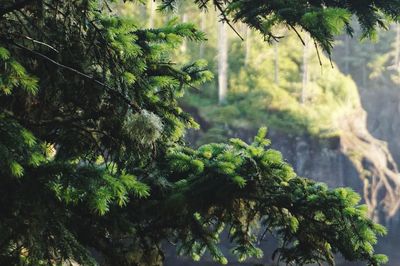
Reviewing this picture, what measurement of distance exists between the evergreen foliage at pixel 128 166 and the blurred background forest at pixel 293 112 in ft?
56.5

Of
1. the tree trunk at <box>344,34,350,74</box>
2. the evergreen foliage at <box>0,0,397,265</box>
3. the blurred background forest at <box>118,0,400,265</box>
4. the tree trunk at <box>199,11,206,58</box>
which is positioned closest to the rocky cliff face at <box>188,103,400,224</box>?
the blurred background forest at <box>118,0,400,265</box>

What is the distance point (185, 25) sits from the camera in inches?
159

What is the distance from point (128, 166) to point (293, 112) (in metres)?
23.6

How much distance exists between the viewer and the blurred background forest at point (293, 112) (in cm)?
2592

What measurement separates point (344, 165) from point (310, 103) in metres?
4.65

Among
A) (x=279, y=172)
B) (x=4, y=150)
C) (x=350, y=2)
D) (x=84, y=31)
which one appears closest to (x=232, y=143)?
(x=279, y=172)

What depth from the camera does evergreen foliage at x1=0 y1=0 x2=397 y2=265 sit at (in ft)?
8.73

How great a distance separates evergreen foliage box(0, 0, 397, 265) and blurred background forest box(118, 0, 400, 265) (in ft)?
56.5

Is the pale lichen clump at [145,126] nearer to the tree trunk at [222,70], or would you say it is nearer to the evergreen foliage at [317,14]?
the evergreen foliage at [317,14]

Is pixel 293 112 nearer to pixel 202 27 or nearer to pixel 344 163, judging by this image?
pixel 344 163

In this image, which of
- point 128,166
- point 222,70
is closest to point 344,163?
point 222,70

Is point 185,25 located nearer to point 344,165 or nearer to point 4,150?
point 4,150

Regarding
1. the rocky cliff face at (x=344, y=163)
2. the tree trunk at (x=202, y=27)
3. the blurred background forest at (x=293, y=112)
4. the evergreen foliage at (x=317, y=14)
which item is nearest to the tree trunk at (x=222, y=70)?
the blurred background forest at (x=293, y=112)

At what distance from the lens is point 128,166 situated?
13.4 feet
